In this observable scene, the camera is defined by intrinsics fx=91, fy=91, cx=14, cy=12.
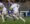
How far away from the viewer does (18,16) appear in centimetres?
128

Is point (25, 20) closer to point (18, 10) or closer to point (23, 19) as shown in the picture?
point (23, 19)

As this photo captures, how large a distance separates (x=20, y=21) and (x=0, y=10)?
32 centimetres

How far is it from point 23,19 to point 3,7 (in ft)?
1.08

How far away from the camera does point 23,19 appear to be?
1.28 metres

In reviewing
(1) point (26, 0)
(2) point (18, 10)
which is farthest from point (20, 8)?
(1) point (26, 0)

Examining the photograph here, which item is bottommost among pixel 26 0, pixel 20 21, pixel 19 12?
pixel 20 21

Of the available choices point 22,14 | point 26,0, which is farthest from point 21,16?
point 26,0

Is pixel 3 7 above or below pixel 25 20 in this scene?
above

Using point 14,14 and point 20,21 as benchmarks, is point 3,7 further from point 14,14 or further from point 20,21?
point 20,21

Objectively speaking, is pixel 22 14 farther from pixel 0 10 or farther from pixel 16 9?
pixel 0 10

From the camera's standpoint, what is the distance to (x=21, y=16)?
128cm

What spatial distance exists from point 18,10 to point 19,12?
0.10 feet

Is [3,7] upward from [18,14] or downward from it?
upward

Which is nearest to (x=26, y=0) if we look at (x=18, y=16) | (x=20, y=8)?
(x=20, y=8)
